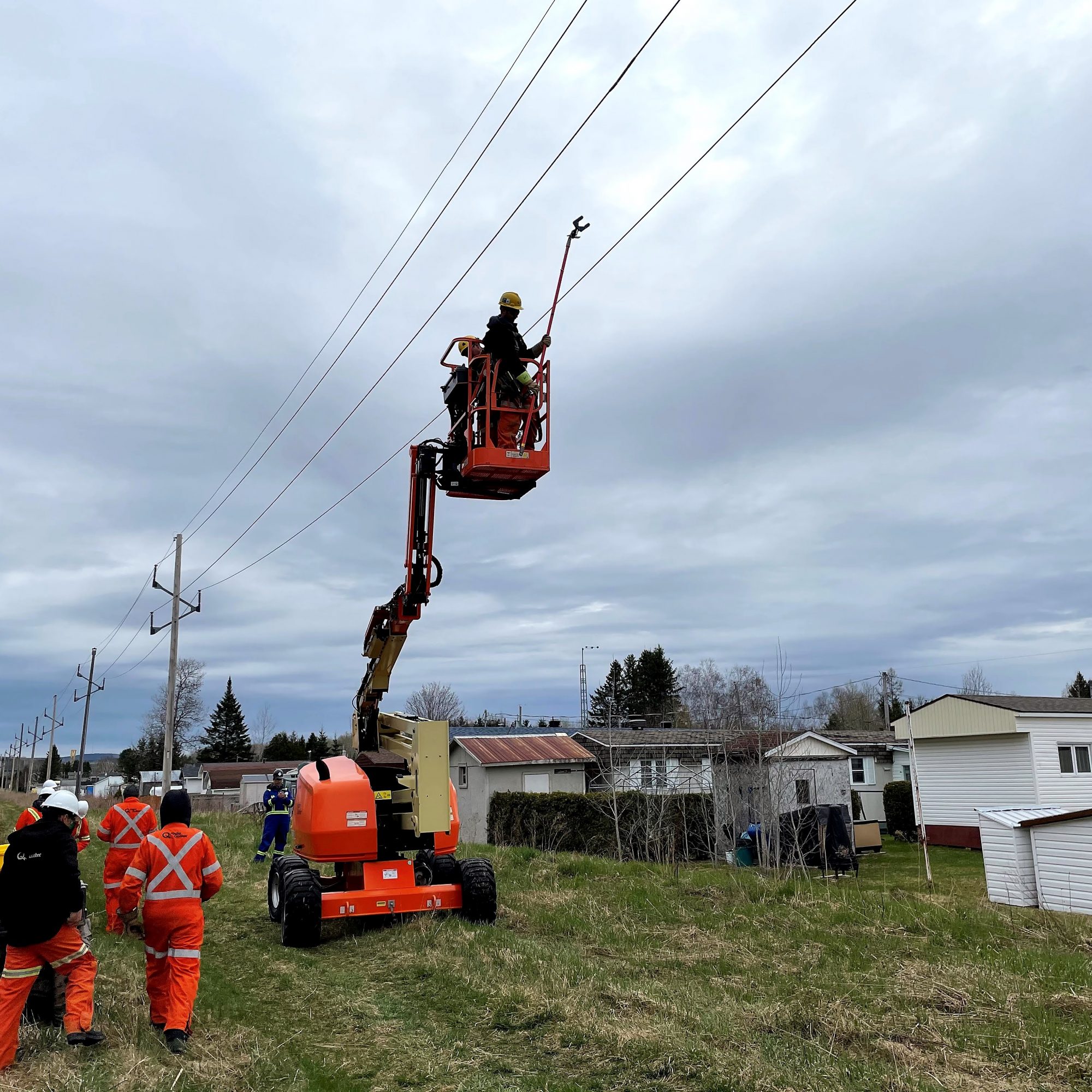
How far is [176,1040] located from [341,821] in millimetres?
4391

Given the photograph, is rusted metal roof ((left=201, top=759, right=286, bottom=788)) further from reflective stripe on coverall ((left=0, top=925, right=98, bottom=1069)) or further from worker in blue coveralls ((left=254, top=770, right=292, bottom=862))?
reflective stripe on coverall ((left=0, top=925, right=98, bottom=1069))

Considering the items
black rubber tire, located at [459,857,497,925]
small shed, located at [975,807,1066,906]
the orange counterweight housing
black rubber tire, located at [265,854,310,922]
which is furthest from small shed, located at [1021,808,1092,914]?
black rubber tire, located at [265,854,310,922]

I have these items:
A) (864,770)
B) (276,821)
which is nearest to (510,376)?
(276,821)

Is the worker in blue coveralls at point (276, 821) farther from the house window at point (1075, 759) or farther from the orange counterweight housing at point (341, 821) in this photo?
the house window at point (1075, 759)

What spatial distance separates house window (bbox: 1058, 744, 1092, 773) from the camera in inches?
1033

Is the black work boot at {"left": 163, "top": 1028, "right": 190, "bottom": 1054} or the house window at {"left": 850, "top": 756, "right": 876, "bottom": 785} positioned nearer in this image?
the black work boot at {"left": 163, "top": 1028, "right": 190, "bottom": 1054}

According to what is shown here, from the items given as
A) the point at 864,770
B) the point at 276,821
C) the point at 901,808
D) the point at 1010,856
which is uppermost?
the point at 864,770

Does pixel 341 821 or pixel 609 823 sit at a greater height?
pixel 341 821

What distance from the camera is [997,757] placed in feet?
87.7

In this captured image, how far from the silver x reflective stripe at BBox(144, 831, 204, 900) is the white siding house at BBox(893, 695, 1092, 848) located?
2408 cm

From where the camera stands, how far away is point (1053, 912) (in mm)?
11539

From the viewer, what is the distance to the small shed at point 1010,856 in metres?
14.5

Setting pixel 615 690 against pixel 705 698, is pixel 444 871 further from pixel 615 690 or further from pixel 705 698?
pixel 615 690

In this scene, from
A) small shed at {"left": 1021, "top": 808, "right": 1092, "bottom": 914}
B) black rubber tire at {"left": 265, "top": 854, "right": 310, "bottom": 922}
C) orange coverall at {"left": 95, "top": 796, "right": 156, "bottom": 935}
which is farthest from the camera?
small shed at {"left": 1021, "top": 808, "right": 1092, "bottom": 914}
